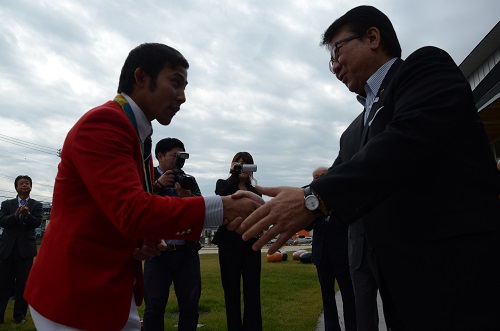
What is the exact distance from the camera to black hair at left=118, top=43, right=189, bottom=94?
2.43m

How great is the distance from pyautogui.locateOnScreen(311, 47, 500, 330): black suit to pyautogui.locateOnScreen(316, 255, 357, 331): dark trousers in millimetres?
3725

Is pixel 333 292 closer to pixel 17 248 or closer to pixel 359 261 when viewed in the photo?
pixel 359 261

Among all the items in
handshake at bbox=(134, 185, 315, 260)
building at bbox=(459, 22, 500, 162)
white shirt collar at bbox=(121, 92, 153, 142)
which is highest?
building at bbox=(459, 22, 500, 162)

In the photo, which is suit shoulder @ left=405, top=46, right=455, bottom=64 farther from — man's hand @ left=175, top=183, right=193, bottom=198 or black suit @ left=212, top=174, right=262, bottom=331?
Answer: black suit @ left=212, top=174, right=262, bottom=331

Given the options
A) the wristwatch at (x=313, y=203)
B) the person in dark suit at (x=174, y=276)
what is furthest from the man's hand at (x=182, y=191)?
the wristwatch at (x=313, y=203)

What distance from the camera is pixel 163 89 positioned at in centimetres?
243

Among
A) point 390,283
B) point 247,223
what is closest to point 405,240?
point 390,283

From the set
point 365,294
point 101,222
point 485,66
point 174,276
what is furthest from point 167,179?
point 485,66

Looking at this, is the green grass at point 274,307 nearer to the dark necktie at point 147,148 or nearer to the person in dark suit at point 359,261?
the person in dark suit at point 359,261

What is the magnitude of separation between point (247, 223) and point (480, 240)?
2.86 feet

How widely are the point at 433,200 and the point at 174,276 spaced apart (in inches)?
149

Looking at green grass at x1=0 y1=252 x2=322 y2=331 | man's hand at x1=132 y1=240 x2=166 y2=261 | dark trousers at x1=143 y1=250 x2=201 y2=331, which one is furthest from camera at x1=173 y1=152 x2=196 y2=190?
green grass at x1=0 y1=252 x2=322 y2=331

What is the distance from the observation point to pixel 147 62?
2430mm

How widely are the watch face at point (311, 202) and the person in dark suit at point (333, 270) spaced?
3769mm
